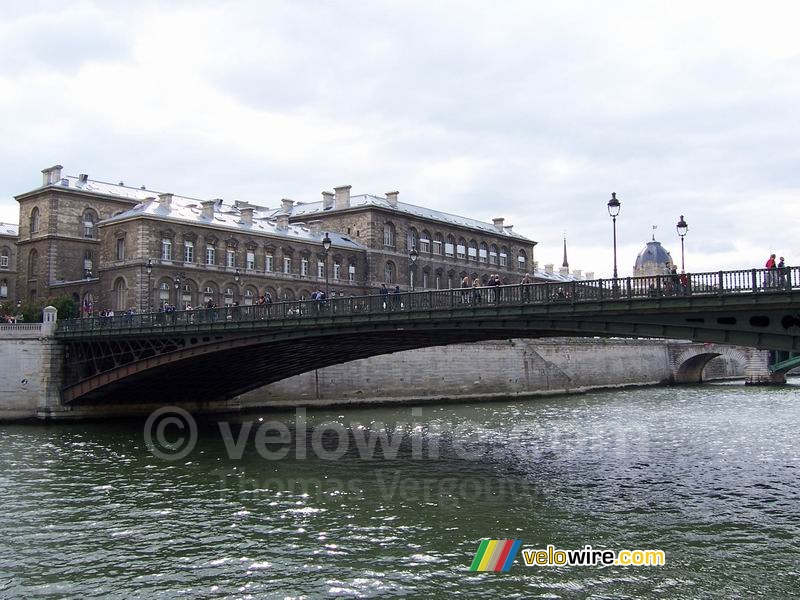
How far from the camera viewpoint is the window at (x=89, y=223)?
86.5 m

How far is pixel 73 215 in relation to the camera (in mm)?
85438

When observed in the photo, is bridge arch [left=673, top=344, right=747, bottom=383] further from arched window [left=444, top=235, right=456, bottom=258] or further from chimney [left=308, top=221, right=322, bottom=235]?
chimney [left=308, top=221, right=322, bottom=235]

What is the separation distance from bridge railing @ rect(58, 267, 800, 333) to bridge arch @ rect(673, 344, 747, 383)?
66.0 m

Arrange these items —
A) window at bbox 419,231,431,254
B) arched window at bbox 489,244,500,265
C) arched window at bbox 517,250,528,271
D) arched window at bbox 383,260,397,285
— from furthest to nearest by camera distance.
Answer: arched window at bbox 517,250,528,271, arched window at bbox 489,244,500,265, window at bbox 419,231,431,254, arched window at bbox 383,260,397,285

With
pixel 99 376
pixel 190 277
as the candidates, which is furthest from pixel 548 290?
pixel 190 277

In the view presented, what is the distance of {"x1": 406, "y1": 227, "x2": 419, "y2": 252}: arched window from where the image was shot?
9931 centimetres

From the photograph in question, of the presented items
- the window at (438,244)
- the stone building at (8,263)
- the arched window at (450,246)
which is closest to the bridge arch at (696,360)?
the arched window at (450,246)

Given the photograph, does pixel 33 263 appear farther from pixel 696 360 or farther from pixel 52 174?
pixel 696 360

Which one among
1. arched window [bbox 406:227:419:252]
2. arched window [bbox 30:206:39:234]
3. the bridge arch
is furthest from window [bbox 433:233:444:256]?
arched window [bbox 30:206:39:234]

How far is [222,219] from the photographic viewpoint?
82.5 metres

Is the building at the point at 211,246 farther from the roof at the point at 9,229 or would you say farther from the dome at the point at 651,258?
the dome at the point at 651,258

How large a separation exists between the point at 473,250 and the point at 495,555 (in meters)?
92.3

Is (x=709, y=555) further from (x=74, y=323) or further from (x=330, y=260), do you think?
(x=330, y=260)

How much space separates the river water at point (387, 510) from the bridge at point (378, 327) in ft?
14.1
